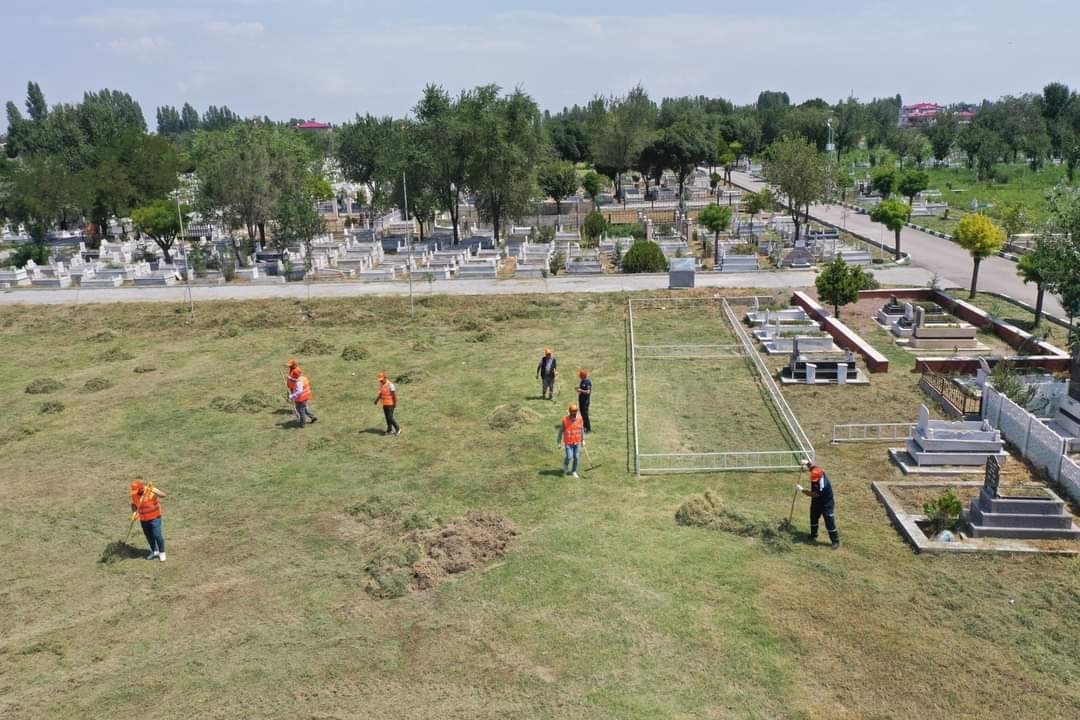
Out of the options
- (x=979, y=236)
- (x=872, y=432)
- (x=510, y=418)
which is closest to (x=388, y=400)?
(x=510, y=418)

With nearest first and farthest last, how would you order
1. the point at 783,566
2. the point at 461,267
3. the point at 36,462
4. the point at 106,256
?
the point at 783,566 → the point at 36,462 → the point at 461,267 → the point at 106,256

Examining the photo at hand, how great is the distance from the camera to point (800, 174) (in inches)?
1484

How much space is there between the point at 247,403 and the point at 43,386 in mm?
6508

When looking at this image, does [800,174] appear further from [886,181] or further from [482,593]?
[482,593]

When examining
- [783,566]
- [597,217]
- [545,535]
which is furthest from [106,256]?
[783,566]

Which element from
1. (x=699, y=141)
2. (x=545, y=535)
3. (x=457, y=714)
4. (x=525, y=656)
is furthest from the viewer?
(x=699, y=141)

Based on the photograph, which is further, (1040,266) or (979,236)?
(979,236)

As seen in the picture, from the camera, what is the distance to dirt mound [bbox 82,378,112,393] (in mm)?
19584

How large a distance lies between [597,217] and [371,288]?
14.6m

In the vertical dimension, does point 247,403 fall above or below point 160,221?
below

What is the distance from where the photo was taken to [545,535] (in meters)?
10.8

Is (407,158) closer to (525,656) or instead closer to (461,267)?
(461,267)

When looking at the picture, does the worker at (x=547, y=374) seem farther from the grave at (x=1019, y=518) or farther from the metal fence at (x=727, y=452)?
the grave at (x=1019, y=518)

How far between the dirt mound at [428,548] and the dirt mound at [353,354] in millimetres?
10503
